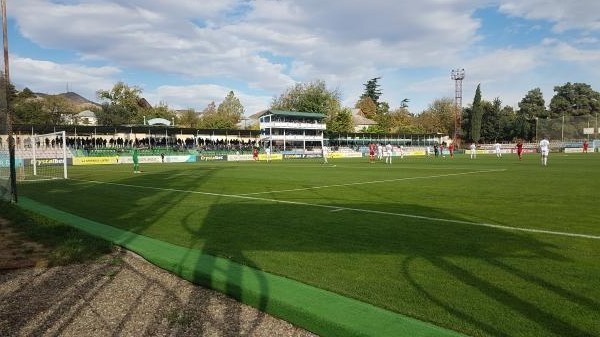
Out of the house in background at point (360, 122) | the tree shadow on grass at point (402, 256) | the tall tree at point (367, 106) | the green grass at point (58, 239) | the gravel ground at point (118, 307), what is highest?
the tall tree at point (367, 106)

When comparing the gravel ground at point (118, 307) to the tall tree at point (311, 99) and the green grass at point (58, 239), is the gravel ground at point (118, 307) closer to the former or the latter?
the green grass at point (58, 239)

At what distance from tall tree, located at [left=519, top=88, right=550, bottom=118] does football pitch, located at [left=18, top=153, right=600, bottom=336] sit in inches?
4248

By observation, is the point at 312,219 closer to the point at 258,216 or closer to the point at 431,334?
the point at 258,216

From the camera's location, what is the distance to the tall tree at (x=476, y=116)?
329ft

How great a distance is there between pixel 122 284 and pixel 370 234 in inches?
168

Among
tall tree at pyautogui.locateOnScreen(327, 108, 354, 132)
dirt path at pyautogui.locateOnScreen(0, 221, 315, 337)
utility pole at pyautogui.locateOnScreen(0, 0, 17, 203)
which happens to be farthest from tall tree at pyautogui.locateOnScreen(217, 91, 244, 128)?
dirt path at pyautogui.locateOnScreen(0, 221, 315, 337)

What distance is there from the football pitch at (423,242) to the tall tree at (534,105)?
107901 mm

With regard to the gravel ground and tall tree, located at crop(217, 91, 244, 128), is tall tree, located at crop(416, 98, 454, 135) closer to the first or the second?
tall tree, located at crop(217, 91, 244, 128)

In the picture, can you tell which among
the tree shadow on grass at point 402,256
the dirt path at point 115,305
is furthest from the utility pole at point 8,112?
the dirt path at point 115,305

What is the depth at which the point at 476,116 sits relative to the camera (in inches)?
3957

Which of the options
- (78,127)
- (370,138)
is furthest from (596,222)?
(370,138)

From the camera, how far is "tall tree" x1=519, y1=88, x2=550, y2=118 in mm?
111062

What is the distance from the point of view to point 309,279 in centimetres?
561

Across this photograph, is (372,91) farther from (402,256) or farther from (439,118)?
(402,256)
